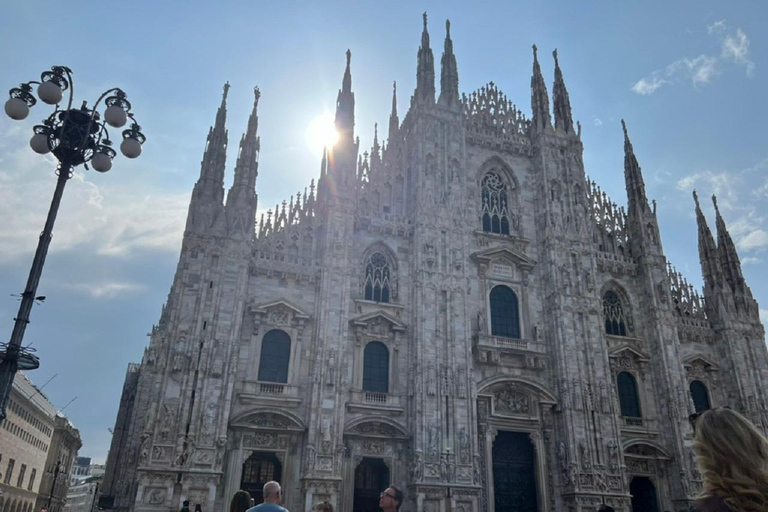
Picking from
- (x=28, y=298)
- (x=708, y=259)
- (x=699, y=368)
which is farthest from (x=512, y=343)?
(x=28, y=298)

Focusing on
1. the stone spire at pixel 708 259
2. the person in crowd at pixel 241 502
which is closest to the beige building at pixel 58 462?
the stone spire at pixel 708 259

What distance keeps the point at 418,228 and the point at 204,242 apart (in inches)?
387

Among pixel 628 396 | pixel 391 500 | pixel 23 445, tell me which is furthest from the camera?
pixel 23 445

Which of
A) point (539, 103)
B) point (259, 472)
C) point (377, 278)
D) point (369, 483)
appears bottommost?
point (369, 483)

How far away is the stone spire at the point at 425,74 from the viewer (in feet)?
103

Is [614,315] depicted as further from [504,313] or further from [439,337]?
[439,337]

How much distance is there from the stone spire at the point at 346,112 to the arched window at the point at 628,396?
18.0 meters

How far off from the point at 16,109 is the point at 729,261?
35172mm

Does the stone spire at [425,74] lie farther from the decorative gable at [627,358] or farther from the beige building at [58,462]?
the beige building at [58,462]

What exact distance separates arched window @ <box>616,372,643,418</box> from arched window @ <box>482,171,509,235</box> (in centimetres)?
932

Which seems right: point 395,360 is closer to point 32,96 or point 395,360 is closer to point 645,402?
point 645,402

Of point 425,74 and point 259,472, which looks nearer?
point 259,472

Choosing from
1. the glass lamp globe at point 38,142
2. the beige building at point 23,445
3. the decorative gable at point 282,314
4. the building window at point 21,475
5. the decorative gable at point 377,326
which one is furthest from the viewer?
the building window at point 21,475

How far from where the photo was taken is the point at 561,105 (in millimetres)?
34969
